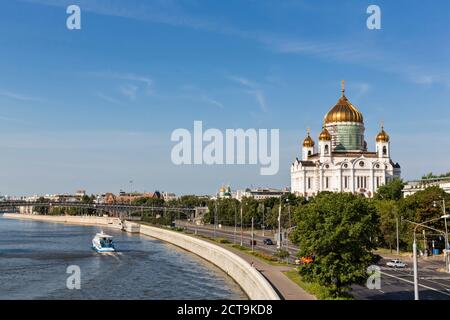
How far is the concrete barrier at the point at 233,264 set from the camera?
35.4 metres

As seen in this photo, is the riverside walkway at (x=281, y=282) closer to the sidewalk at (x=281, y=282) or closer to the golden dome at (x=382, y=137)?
the sidewalk at (x=281, y=282)

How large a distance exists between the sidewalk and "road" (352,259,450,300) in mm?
4069

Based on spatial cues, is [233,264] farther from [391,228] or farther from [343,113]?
[343,113]

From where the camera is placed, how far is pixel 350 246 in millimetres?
31672

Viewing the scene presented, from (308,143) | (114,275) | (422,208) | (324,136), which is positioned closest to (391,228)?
(422,208)

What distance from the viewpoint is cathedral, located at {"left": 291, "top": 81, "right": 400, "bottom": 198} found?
119875 millimetres

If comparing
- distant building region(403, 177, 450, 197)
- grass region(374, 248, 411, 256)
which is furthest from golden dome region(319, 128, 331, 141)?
grass region(374, 248, 411, 256)

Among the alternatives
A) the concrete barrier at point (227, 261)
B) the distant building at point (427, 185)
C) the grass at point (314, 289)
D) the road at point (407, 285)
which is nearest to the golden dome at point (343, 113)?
the distant building at point (427, 185)

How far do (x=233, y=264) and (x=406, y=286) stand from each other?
16.7 meters

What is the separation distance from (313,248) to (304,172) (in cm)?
9248

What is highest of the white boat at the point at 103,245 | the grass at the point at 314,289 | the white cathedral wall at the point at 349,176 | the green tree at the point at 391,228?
the white cathedral wall at the point at 349,176

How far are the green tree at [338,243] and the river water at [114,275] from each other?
11.1 metres
